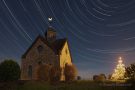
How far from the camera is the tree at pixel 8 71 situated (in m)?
50.9

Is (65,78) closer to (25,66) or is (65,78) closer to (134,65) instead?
(25,66)

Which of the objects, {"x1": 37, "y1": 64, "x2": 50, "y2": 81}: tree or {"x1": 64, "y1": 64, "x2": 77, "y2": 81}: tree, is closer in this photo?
{"x1": 37, "y1": 64, "x2": 50, "y2": 81}: tree

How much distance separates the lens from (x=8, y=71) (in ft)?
167

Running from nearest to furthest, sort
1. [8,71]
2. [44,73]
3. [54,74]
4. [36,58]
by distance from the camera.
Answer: [8,71] → [54,74] → [44,73] → [36,58]

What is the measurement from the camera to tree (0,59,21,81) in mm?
50906

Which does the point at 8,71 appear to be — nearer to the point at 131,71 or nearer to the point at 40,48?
the point at 40,48

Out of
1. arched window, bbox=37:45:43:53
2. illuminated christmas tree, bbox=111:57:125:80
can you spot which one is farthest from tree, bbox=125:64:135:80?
arched window, bbox=37:45:43:53

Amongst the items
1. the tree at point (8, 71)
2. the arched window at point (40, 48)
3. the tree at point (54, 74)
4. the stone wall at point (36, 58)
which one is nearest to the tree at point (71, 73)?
the stone wall at point (36, 58)

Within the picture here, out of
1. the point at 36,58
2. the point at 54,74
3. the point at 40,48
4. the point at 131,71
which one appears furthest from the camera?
the point at 40,48

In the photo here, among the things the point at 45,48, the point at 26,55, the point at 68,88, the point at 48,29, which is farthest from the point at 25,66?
the point at 68,88

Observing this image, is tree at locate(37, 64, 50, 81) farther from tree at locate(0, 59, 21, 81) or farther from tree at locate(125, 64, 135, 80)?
tree at locate(125, 64, 135, 80)

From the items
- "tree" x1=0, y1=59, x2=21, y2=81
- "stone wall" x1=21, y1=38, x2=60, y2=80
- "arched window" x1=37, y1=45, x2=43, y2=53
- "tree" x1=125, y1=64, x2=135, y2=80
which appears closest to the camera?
"tree" x1=125, y1=64, x2=135, y2=80

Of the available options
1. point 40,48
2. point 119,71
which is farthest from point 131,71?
point 40,48

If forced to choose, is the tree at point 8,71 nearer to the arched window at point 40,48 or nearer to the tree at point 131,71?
the arched window at point 40,48
